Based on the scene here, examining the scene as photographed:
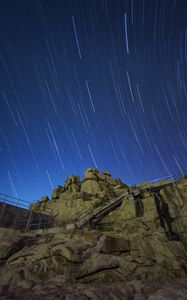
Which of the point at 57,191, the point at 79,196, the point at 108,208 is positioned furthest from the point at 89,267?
the point at 57,191

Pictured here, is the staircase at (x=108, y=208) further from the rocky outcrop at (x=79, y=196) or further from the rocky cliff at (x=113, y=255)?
the rocky outcrop at (x=79, y=196)

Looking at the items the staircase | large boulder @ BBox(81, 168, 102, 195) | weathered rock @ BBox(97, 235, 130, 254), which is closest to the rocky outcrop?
large boulder @ BBox(81, 168, 102, 195)

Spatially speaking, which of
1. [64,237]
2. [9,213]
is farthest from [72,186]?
[64,237]

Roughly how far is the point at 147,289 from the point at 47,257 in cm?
856

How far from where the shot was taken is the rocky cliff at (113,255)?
33.0 ft

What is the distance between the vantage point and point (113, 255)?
15289 mm

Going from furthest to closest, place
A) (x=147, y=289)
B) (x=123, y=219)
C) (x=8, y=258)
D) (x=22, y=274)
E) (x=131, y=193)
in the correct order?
1. (x=131, y=193)
2. (x=123, y=219)
3. (x=8, y=258)
4. (x=22, y=274)
5. (x=147, y=289)

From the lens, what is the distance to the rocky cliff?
33.0 ft

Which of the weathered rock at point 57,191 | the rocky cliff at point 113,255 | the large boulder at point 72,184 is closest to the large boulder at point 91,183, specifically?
the large boulder at point 72,184

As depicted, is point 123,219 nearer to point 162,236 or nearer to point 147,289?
point 162,236

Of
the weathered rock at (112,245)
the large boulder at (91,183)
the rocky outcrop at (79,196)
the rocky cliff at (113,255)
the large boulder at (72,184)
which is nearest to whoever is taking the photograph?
the rocky cliff at (113,255)

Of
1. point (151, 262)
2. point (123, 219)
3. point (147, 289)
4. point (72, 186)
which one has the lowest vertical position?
point (147, 289)

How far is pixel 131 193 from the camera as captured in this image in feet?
88.4

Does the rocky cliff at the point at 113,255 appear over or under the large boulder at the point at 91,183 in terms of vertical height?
under
